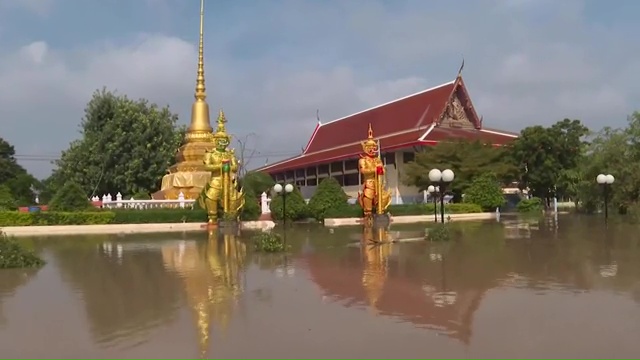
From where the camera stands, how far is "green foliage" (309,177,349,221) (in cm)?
2448

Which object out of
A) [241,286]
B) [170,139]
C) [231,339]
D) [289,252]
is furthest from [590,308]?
[170,139]

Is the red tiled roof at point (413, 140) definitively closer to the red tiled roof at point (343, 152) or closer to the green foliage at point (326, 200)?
the red tiled roof at point (343, 152)

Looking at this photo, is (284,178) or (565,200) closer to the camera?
(565,200)

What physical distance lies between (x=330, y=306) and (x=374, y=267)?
3140 mm

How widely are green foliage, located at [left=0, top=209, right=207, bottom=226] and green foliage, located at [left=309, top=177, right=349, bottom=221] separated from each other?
5.18 meters

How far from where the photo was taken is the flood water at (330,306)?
4520 mm

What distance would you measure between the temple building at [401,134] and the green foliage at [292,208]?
411 inches

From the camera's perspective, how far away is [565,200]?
4400cm

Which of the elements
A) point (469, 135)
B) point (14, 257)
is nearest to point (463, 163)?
point (469, 135)

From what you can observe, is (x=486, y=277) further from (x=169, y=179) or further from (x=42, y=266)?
(x=169, y=179)

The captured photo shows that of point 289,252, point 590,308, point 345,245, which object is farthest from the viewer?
point 345,245

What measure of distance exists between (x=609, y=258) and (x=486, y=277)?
10.8 feet

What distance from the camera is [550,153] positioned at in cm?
3122

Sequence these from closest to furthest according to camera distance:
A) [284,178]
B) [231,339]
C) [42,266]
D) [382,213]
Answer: [231,339] → [42,266] → [382,213] → [284,178]
